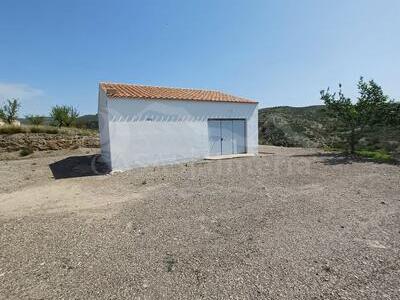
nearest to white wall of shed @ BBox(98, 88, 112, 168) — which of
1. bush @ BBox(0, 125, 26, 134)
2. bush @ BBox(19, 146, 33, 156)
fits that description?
bush @ BBox(19, 146, 33, 156)

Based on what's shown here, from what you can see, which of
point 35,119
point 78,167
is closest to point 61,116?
point 35,119

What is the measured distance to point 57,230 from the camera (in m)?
5.75

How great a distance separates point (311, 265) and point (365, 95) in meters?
15.1

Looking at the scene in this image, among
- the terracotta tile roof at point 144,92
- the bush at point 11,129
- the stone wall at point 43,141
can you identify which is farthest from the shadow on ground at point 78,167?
the bush at point 11,129

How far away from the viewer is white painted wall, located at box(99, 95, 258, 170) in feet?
42.1

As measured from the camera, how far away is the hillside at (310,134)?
70.3ft

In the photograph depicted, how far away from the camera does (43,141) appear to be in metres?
20.1

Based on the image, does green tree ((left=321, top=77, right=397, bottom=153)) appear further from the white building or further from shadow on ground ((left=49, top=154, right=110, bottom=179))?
shadow on ground ((left=49, top=154, right=110, bottom=179))

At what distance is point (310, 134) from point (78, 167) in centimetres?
2449

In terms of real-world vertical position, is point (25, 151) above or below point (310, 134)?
below

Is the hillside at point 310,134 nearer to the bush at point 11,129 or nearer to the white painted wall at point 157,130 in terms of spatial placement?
the white painted wall at point 157,130

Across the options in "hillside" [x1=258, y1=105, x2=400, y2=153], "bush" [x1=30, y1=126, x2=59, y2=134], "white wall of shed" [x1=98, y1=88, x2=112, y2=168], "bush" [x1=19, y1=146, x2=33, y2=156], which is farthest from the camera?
"hillside" [x1=258, y1=105, x2=400, y2=153]

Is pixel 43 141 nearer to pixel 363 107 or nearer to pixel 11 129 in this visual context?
pixel 11 129

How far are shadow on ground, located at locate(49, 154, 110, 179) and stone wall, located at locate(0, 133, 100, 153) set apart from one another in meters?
4.17
